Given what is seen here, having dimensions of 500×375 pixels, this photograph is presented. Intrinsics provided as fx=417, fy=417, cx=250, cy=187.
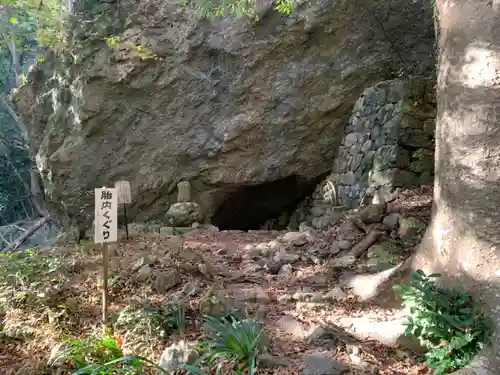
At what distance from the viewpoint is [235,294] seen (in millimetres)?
3949

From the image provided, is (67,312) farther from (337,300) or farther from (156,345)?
(337,300)

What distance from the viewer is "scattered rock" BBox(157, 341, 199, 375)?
106 inches

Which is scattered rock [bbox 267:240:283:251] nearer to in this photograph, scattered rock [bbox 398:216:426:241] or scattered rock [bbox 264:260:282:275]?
scattered rock [bbox 264:260:282:275]

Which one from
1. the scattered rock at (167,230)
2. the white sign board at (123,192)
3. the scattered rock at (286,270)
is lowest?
the scattered rock at (167,230)

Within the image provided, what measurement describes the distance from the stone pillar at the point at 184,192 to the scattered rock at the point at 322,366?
584 centimetres

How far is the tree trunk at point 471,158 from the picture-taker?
273cm

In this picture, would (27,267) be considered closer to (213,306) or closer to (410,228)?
(213,306)

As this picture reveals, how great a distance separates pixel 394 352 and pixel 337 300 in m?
0.78

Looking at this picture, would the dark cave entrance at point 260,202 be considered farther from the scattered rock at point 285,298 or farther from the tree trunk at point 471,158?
the tree trunk at point 471,158

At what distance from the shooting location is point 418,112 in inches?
260

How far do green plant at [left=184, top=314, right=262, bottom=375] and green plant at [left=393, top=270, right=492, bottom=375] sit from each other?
1.03 metres

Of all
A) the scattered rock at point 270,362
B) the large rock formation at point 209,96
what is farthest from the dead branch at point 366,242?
the large rock formation at point 209,96

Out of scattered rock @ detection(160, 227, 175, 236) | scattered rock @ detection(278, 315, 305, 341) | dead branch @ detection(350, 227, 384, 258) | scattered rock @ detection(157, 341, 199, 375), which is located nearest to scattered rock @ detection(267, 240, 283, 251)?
dead branch @ detection(350, 227, 384, 258)

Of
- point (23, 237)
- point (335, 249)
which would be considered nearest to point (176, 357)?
point (335, 249)
